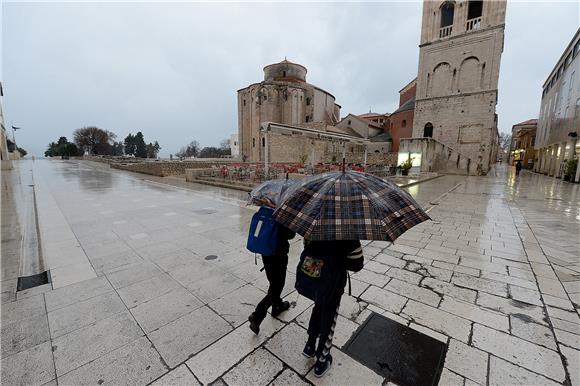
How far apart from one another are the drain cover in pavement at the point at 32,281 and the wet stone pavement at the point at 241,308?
10 centimetres

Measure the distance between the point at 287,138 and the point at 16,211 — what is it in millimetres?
28477

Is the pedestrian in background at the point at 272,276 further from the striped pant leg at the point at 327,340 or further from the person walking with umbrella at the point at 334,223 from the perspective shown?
the striped pant leg at the point at 327,340

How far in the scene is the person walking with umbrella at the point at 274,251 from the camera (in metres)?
1.85

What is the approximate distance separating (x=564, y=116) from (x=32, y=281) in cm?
3140

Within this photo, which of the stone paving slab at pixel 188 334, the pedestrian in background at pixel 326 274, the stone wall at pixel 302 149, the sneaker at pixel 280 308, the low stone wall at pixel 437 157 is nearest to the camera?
the pedestrian in background at pixel 326 274

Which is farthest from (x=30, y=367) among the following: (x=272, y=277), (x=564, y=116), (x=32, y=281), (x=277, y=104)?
(x=277, y=104)

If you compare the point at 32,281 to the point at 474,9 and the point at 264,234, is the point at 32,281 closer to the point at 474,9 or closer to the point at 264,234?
the point at 264,234

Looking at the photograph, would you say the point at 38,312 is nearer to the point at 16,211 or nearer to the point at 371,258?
the point at 371,258

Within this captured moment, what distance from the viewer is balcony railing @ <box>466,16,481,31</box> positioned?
21.1 meters

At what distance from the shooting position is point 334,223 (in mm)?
1329

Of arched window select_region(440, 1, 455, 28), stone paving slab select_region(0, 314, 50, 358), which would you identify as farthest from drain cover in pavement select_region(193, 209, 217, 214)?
arched window select_region(440, 1, 455, 28)

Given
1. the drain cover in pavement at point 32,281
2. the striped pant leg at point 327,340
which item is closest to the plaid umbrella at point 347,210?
the striped pant leg at point 327,340

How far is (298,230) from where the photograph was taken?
1337 mm

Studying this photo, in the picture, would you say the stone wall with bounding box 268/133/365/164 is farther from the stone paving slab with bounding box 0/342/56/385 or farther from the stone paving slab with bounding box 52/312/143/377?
the stone paving slab with bounding box 0/342/56/385
